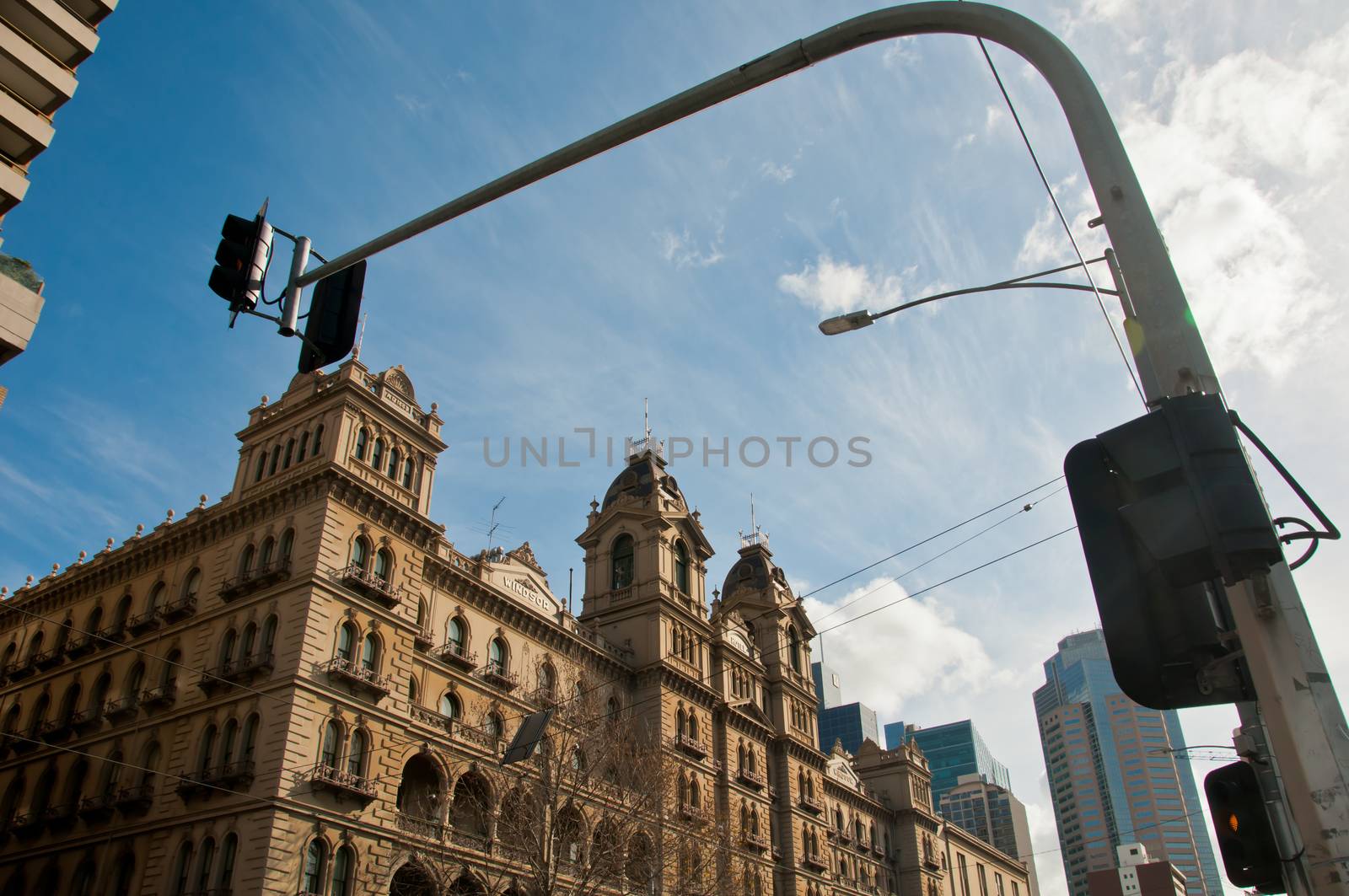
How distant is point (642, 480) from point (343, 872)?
26801 millimetres

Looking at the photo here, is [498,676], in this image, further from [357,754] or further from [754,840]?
[754,840]

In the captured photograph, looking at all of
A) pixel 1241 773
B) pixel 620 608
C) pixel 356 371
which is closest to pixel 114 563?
pixel 356 371

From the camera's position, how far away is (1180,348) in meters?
5.22

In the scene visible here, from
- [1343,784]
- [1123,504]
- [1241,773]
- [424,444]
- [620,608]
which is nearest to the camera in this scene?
[1343,784]

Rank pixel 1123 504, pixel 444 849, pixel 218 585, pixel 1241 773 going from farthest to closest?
pixel 218 585 < pixel 444 849 < pixel 1241 773 < pixel 1123 504

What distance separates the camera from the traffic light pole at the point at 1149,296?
4184mm

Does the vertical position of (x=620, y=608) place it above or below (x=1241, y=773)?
above

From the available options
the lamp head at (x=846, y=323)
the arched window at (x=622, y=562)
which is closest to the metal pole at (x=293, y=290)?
the lamp head at (x=846, y=323)

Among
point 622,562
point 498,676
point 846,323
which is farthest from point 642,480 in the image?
point 846,323

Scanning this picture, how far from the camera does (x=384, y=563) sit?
34031 millimetres

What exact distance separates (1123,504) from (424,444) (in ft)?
113

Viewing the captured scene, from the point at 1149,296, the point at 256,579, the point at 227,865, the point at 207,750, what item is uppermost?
the point at 256,579

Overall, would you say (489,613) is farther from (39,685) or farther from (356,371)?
(39,685)

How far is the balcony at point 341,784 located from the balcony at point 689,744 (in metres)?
17.1
